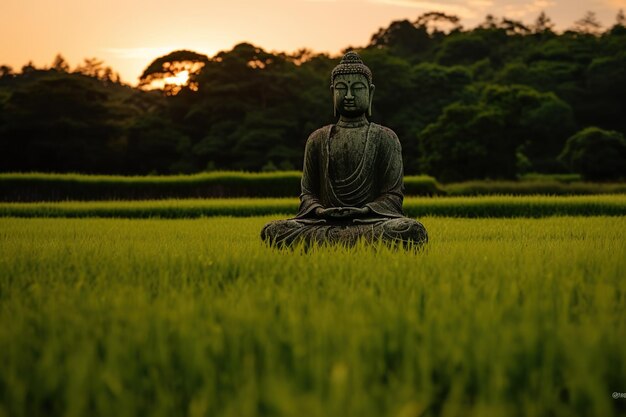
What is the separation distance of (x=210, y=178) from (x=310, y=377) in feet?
66.4

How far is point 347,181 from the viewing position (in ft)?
24.8

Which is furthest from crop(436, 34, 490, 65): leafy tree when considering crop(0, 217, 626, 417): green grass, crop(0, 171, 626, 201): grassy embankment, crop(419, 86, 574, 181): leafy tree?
crop(0, 217, 626, 417): green grass

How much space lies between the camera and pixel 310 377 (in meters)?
2.21

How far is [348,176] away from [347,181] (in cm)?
6

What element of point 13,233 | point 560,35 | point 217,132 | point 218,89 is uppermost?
point 560,35

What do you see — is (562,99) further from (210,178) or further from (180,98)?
(210,178)

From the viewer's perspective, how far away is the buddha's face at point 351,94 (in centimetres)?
768

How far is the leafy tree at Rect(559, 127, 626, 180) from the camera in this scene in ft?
106

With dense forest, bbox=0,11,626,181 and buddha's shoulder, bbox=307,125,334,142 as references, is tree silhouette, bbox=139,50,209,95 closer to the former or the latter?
dense forest, bbox=0,11,626,181

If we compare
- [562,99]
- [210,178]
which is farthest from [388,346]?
[562,99]

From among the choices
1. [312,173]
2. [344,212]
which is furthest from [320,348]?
[312,173]

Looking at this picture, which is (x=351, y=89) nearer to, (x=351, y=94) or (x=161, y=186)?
(x=351, y=94)

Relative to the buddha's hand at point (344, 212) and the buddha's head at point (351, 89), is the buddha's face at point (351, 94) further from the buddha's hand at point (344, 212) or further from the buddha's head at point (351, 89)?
the buddha's hand at point (344, 212)

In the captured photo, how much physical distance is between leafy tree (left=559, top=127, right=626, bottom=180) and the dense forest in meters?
0.06
